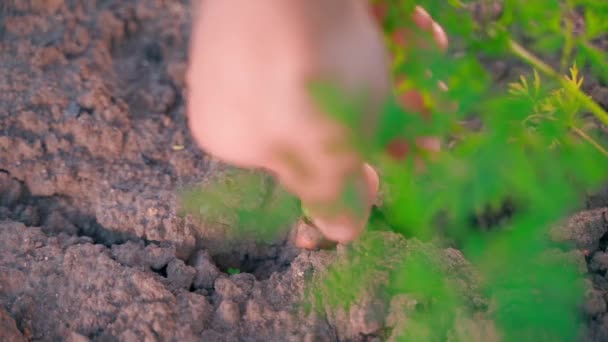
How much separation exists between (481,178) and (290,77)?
337 mm

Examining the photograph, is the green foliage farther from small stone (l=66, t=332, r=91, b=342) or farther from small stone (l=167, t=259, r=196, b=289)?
small stone (l=66, t=332, r=91, b=342)

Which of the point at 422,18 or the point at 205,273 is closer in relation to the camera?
the point at 422,18

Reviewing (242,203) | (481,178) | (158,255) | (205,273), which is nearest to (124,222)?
(158,255)

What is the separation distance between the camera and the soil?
1.60 meters

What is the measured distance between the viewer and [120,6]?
248 cm

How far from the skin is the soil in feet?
1.45

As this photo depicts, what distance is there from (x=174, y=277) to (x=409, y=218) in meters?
0.65

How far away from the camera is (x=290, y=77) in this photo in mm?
1171

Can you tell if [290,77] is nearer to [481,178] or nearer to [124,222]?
[481,178]

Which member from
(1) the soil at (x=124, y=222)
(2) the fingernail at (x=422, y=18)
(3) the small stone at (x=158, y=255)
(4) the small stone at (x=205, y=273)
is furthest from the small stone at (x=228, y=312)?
(2) the fingernail at (x=422, y=18)

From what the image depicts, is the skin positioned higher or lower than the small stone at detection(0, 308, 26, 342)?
Result: higher

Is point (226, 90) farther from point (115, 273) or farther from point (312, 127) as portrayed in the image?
point (115, 273)

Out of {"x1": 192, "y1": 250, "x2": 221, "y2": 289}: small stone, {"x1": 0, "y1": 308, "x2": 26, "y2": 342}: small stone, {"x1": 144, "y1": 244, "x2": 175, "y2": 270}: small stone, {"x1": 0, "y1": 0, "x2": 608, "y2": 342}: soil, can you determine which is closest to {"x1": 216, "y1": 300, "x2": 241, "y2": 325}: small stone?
{"x1": 0, "y1": 0, "x2": 608, "y2": 342}: soil

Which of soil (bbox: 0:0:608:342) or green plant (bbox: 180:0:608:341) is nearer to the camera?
green plant (bbox: 180:0:608:341)
